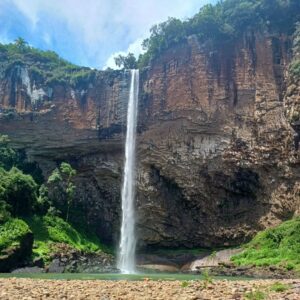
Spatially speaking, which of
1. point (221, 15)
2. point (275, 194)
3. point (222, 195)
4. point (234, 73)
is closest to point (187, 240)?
point (222, 195)

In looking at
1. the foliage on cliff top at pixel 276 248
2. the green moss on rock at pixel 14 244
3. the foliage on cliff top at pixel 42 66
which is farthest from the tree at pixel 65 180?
the foliage on cliff top at pixel 276 248

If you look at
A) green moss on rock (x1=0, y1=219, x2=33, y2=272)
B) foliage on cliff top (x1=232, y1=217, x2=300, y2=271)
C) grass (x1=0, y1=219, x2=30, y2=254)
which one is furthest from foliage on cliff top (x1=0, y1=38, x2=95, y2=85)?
foliage on cliff top (x1=232, y1=217, x2=300, y2=271)

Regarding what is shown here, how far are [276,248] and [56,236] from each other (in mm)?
17216

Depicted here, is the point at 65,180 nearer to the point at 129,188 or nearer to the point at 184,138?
the point at 129,188

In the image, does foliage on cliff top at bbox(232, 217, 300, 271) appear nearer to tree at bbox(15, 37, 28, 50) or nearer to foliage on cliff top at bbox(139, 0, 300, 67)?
foliage on cliff top at bbox(139, 0, 300, 67)

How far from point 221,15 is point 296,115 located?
1276 centimetres

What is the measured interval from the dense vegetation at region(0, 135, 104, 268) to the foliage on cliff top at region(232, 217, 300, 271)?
1336cm

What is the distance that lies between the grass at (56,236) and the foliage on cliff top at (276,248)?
1301cm

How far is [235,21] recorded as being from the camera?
143 ft

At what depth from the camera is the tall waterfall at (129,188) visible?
1618 inches

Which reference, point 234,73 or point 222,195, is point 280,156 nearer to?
point 222,195

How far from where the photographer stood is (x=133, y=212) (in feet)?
140

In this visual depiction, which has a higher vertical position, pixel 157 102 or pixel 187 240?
pixel 157 102

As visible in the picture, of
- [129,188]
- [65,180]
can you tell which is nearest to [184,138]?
[129,188]
